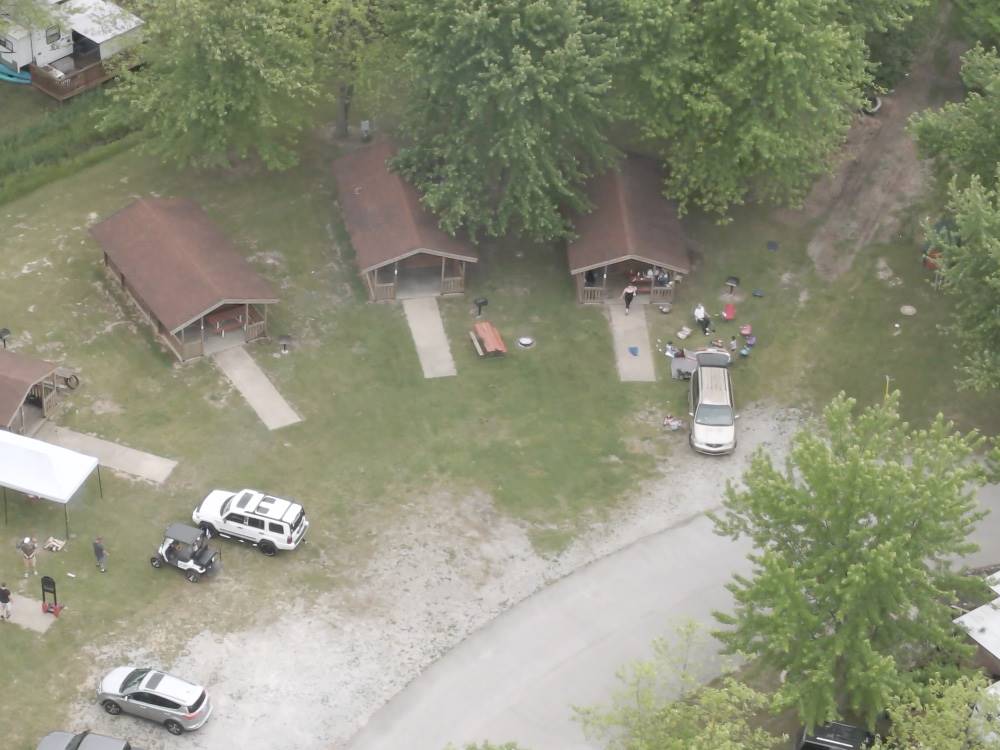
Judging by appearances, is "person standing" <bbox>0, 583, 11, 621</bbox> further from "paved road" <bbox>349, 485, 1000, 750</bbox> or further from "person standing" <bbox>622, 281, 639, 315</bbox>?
"person standing" <bbox>622, 281, 639, 315</bbox>

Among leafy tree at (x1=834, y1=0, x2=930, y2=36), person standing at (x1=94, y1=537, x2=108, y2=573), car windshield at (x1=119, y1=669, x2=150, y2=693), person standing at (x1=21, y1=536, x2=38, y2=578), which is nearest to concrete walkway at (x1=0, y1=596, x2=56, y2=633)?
person standing at (x1=21, y1=536, x2=38, y2=578)

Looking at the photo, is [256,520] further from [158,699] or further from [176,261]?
[176,261]

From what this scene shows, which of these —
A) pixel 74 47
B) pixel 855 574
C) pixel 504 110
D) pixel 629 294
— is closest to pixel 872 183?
pixel 629 294

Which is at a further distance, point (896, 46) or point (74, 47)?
point (74, 47)

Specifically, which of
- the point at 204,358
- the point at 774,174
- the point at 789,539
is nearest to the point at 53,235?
the point at 204,358

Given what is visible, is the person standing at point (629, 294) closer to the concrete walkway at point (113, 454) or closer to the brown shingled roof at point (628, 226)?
the brown shingled roof at point (628, 226)

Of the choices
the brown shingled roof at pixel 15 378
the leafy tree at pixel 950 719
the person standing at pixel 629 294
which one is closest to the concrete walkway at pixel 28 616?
the brown shingled roof at pixel 15 378
